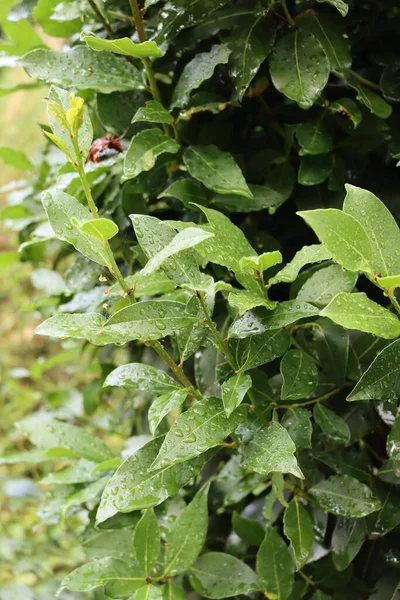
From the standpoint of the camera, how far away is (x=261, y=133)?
88 centimetres

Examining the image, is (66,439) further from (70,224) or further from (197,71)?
(197,71)

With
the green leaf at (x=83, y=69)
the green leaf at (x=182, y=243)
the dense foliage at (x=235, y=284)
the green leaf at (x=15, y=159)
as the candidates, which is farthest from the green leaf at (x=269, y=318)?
the green leaf at (x=15, y=159)

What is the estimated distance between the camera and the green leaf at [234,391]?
0.55 m

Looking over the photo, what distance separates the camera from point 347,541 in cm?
69

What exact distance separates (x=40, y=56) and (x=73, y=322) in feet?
1.23

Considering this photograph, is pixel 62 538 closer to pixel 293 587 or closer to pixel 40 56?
pixel 293 587

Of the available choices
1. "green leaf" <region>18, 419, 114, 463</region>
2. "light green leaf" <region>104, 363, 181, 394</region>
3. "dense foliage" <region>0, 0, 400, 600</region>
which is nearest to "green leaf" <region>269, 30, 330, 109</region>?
"dense foliage" <region>0, 0, 400, 600</region>

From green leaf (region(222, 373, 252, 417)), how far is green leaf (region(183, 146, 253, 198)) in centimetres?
23

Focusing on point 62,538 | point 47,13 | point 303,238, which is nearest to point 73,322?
point 303,238

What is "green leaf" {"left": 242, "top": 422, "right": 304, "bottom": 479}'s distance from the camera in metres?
0.53

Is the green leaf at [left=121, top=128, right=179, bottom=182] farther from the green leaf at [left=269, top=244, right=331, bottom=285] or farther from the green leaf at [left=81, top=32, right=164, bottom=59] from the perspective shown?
the green leaf at [left=269, top=244, right=331, bottom=285]

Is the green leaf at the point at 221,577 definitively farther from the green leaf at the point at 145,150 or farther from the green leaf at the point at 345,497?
the green leaf at the point at 145,150

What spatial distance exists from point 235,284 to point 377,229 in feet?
0.94

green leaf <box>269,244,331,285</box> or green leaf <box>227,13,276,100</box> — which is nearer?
green leaf <box>269,244,331,285</box>
